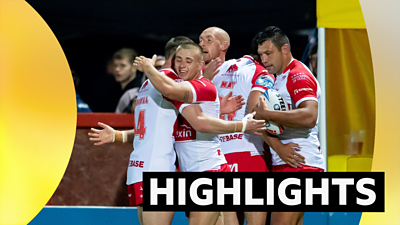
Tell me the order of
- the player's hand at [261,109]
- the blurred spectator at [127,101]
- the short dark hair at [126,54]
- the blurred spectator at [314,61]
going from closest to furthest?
the player's hand at [261,109]
the blurred spectator at [314,61]
the blurred spectator at [127,101]
the short dark hair at [126,54]

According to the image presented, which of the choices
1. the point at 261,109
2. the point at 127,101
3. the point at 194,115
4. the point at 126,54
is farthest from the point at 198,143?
the point at 126,54

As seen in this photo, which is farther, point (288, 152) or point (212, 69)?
point (212, 69)

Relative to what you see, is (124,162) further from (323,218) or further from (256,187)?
(323,218)

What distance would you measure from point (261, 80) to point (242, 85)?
213 millimetres

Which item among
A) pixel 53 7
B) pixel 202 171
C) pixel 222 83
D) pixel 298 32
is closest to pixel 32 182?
pixel 202 171

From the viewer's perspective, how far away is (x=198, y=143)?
3301 mm

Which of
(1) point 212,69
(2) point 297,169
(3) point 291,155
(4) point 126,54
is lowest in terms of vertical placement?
(2) point 297,169

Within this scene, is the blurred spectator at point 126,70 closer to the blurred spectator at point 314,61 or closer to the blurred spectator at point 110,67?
the blurred spectator at point 110,67

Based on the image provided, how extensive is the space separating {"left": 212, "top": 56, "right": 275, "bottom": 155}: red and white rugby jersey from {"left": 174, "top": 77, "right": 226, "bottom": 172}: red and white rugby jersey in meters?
0.53

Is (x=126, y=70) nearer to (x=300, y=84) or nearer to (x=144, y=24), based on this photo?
(x=144, y=24)

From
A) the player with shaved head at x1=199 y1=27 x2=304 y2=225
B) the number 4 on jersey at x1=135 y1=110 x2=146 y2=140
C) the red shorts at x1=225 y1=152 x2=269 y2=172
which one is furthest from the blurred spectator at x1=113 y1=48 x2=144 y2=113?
the number 4 on jersey at x1=135 y1=110 x2=146 y2=140

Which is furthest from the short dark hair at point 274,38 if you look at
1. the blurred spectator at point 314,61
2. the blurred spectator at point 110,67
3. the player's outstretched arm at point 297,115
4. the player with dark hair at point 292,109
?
the blurred spectator at point 110,67

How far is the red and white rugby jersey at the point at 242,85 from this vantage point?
3.85m

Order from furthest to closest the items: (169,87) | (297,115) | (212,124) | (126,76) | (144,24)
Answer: (144,24)
(126,76)
(297,115)
(212,124)
(169,87)
